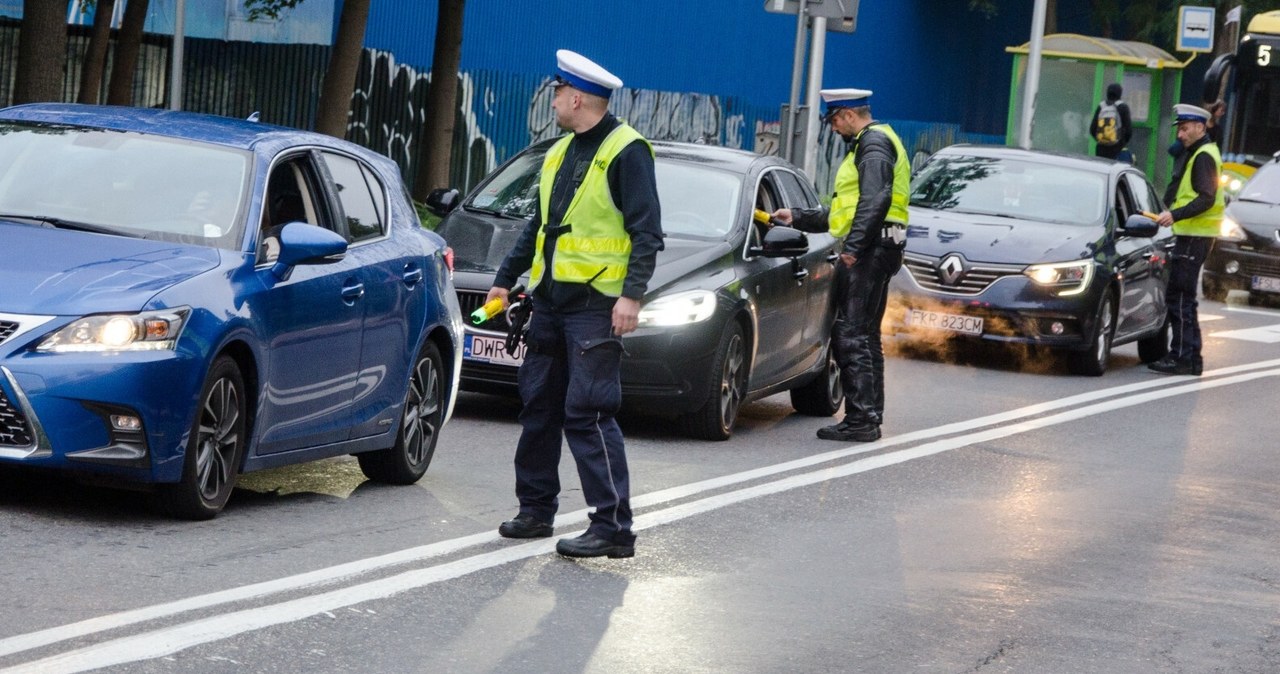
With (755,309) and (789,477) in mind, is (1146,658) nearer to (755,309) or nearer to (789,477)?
(789,477)

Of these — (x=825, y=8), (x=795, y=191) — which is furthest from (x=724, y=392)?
(x=825, y=8)

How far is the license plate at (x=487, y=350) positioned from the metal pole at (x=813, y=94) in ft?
25.6

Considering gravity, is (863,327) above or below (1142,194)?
below

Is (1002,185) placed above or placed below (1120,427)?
above

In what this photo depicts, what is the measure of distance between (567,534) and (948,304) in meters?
8.51

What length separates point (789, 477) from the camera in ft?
34.4

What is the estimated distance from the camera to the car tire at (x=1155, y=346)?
→ 18.0 meters

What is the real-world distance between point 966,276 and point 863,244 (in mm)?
4548

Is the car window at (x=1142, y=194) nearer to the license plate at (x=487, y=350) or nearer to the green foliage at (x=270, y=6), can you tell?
the license plate at (x=487, y=350)

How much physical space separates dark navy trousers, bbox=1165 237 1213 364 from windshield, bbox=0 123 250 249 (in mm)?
10174

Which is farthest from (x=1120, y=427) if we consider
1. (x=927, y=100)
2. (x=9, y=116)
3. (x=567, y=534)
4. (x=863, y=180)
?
(x=927, y=100)

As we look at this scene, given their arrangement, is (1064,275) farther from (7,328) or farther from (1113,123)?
(1113,123)

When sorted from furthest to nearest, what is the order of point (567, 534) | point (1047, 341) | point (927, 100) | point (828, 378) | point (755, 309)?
point (927, 100) → point (1047, 341) → point (828, 378) → point (755, 309) → point (567, 534)

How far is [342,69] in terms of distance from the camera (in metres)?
21.0
